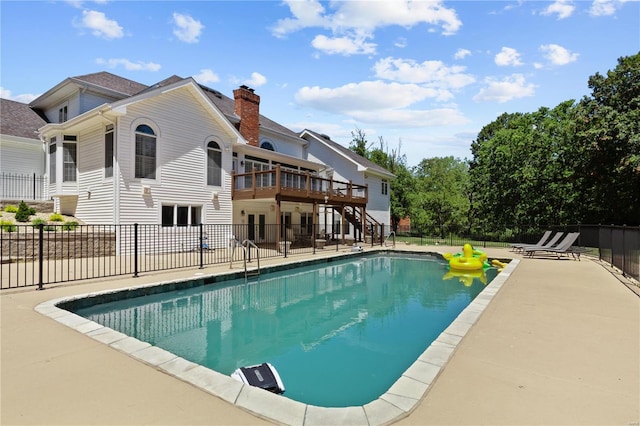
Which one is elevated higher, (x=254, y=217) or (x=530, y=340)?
(x=254, y=217)

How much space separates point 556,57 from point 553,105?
16446 mm

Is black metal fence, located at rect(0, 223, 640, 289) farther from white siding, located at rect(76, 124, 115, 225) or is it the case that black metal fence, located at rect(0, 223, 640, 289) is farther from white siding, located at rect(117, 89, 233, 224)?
white siding, located at rect(117, 89, 233, 224)

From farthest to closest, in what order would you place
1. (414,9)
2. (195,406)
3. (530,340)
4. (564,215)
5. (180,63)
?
(564,215) → (180,63) → (414,9) → (530,340) → (195,406)

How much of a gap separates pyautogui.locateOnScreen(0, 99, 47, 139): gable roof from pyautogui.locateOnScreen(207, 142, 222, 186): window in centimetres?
849

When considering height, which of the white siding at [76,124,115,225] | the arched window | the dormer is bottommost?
the white siding at [76,124,115,225]

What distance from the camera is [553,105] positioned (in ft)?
90.2

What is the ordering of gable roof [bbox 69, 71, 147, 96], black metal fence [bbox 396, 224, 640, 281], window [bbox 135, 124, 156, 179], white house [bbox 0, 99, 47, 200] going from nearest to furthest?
black metal fence [bbox 396, 224, 640, 281]
window [bbox 135, 124, 156, 179]
white house [bbox 0, 99, 47, 200]
gable roof [bbox 69, 71, 147, 96]

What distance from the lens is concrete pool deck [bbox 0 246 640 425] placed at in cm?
276

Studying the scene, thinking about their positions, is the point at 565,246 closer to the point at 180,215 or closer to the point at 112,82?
the point at 180,215

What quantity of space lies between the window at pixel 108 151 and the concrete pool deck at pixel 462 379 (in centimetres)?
903

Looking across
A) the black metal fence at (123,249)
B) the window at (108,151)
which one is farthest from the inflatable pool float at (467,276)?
the window at (108,151)

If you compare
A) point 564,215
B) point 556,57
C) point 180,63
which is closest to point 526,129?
point 564,215

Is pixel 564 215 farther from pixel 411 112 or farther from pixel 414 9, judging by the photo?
pixel 411 112

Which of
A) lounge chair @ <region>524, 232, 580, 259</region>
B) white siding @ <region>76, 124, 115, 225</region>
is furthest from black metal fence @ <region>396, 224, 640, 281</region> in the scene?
white siding @ <region>76, 124, 115, 225</region>
